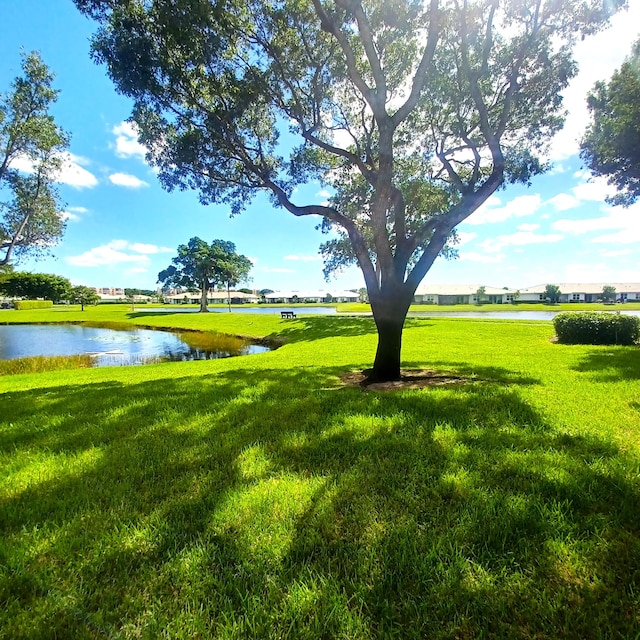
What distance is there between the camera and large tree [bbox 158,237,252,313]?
57.0m

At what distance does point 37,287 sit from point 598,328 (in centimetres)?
10496

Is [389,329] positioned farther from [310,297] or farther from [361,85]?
[310,297]

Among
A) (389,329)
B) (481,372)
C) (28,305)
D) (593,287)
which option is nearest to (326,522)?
(389,329)

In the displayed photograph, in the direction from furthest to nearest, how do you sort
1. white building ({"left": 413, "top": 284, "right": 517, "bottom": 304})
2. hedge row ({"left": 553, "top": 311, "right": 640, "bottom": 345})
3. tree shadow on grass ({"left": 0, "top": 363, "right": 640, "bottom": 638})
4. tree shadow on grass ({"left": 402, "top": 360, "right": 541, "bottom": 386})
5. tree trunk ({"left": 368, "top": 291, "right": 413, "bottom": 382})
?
white building ({"left": 413, "top": 284, "right": 517, "bottom": 304}) < hedge row ({"left": 553, "top": 311, "right": 640, "bottom": 345}) < tree trunk ({"left": 368, "top": 291, "right": 413, "bottom": 382}) < tree shadow on grass ({"left": 402, "top": 360, "right": 541, "bottom": 386}) < tree shadow on grass ({"left": 0, "top": 363, "right": 640, "bottom": 638})

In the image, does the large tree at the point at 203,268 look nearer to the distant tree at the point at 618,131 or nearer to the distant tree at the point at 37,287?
the distant tree at the point at 37,287

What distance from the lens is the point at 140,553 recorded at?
1.96 metres

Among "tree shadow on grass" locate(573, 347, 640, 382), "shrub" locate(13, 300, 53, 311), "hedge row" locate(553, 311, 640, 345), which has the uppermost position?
"shrub" locate(13, 300, 53, 311)

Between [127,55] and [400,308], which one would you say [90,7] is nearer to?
[127,55]

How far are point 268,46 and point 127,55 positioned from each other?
290cm

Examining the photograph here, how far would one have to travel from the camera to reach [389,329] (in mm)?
6320

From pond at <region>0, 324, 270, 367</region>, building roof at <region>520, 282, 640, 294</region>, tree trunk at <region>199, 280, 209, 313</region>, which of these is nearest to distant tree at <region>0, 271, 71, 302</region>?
tree trunk at <region>199, 280, 209, 313</region>

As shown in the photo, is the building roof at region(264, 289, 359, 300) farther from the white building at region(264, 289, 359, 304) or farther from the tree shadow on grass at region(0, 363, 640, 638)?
the tree shadow on grass at region(0, 363, 640, 638)

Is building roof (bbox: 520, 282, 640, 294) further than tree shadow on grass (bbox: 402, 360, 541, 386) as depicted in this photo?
Yes

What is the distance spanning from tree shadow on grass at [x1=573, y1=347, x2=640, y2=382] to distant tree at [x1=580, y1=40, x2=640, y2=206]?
6993mm
